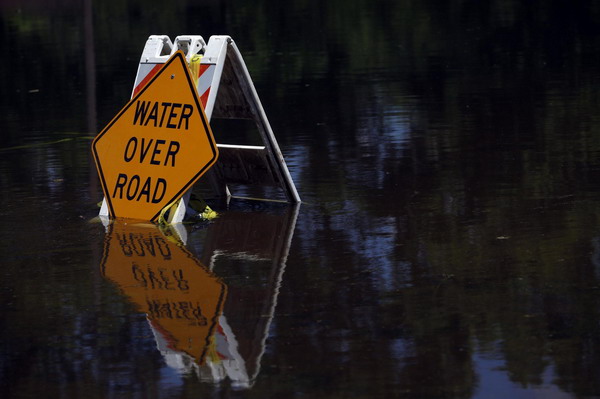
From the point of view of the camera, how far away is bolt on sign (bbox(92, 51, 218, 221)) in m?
8.87

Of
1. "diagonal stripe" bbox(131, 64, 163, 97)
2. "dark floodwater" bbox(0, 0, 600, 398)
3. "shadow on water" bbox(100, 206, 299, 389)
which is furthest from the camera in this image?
"diagonal stripe" bbox(131, 64, 163, 97)

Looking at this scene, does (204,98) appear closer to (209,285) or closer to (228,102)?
(228,102)

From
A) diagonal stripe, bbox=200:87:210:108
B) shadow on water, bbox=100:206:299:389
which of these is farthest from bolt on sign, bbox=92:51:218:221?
shadow on water, bbox=100:206:299:389

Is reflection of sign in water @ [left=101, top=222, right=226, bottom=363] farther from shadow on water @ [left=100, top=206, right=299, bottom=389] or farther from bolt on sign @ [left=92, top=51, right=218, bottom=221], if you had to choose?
bolt on sign @ [left=92, top=51, right=218, bottom=221]

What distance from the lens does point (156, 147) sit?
909cm

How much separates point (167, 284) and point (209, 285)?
0.83 feet

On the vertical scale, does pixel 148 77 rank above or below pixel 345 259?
above

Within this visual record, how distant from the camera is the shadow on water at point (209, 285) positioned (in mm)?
5969

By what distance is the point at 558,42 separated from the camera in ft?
65.8

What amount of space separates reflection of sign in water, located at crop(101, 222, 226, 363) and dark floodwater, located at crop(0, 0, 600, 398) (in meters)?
0.02

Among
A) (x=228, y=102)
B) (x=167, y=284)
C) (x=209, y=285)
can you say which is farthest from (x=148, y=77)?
(x=209, y=285)

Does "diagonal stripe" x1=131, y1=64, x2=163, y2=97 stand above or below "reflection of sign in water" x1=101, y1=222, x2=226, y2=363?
above

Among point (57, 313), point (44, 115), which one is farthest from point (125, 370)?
point (44, 115)

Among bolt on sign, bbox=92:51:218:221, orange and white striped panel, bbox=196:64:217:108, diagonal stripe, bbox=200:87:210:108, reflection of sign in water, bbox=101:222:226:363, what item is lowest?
reflection of sign in water, bbox=101:222:226:363
